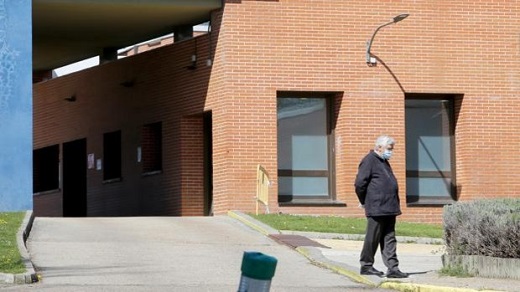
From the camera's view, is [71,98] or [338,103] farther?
[71,98]

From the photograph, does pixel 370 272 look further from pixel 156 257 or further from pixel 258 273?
pixel 258 273

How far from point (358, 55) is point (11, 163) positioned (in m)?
7.39

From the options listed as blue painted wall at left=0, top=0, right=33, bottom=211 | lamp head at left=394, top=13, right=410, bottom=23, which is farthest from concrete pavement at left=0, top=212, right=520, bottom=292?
lamp head at left=394, top=13, right=410, bottom=23

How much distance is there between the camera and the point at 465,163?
27438 millimetres

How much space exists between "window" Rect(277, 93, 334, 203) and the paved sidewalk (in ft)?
8.53

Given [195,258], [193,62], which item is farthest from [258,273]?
[193,62]

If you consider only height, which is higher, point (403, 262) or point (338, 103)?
point (338, 103)

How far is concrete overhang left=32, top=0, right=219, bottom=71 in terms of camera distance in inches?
1053

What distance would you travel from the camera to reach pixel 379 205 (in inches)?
589

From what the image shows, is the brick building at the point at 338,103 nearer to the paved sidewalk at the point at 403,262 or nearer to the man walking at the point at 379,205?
the paved sidewalk at the point at 403,262

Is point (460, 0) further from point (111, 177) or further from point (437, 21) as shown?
point (111, 177)

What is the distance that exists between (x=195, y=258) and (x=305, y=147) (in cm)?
→ 1008

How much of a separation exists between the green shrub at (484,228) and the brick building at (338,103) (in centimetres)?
1035

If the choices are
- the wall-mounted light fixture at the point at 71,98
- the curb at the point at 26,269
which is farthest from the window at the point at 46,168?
the curb at the point at 26,269
